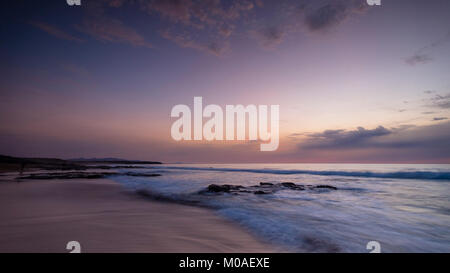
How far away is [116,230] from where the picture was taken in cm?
433

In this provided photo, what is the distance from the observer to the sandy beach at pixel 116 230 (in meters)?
3.58

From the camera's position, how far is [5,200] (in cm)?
691

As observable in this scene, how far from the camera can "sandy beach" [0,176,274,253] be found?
11.7ft

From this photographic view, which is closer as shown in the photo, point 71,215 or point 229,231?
point 229,231

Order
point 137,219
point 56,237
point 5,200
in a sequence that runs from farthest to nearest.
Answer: point 5,200 < point 137,219 < point 56,237
